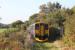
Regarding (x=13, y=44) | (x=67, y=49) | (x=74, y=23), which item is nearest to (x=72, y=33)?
(x=74, y=23)

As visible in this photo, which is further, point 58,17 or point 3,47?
point 58,17

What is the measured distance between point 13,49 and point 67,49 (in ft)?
15.8

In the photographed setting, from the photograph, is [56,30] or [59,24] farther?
[59,24]

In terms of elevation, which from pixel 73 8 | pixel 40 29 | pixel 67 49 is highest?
pixel 73 8

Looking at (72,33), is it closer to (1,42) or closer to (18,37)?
(18,37)

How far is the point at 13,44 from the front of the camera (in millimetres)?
14734

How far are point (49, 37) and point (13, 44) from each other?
13.2 metres

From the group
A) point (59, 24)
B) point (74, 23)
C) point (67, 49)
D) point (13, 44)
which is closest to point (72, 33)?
point (74, 23)

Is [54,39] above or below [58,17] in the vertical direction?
below

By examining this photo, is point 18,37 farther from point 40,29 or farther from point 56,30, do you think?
point 56,30

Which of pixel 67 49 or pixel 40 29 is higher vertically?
pixel 40 29

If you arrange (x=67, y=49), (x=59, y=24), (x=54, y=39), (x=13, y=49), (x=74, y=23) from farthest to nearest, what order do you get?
(x=59, y=24)
(x=54, y=39)
(x=74, y=23)
(x=67, y=49)
(x=13, y=49)

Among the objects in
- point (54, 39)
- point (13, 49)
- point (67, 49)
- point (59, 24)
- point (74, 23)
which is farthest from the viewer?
point (59, 24)

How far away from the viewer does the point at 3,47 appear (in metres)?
14.3
